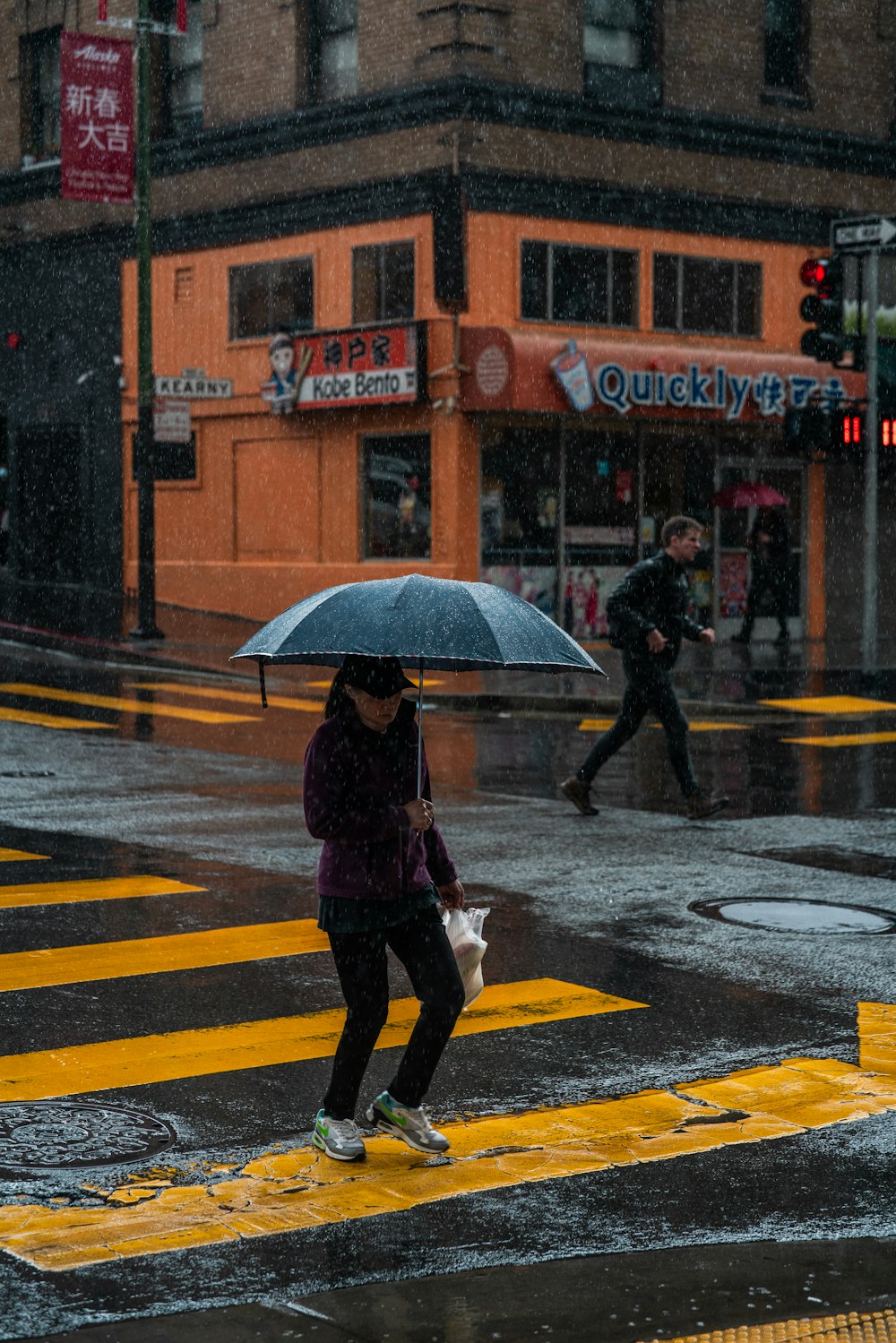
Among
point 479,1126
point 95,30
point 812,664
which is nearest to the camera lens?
point 479,1126

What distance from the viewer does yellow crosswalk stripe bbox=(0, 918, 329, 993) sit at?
809 centimetres

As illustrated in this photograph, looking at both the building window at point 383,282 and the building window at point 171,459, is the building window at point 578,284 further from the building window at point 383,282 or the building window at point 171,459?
the building window at point 171,459

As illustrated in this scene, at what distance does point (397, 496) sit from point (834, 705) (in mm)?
9010

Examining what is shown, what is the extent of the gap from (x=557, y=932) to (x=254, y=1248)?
4323mm

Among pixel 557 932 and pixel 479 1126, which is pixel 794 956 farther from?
pixel 479 1126

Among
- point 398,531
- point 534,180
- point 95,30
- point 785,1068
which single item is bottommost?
point 785,1068

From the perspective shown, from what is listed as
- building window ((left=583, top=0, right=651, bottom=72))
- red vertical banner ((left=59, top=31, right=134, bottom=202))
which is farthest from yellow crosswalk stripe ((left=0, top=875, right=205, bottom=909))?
building window ((left=583, top=0, right=651, bottom=72))

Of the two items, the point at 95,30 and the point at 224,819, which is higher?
the point at 95,30

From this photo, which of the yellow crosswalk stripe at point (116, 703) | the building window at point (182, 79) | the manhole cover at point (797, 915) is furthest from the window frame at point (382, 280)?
the manhole cover at point (797, 915)

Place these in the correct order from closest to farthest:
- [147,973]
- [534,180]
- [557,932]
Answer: [147,973] < [557,932] < [534,180]

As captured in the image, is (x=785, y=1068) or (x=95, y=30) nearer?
(x=785, y=1068)

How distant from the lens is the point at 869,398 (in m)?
21.9

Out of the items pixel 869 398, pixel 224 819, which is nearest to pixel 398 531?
pixel 869 398

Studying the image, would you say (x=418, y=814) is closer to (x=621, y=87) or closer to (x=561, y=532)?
(x=561, y=532)
